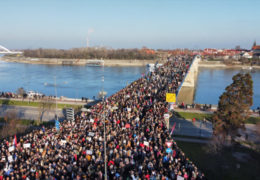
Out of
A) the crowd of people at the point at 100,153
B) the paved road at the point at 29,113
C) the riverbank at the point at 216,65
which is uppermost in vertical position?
the riverbank at the point at 216,65

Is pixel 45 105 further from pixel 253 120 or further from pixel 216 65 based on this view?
pixel 216 65

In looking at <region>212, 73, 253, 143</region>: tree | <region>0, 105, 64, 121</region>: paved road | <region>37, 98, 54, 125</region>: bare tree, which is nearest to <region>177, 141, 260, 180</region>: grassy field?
<region>212, 73, 253, 143</region>: tree

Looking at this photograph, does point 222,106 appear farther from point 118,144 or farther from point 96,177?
point 96,177

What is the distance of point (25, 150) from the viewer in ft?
32.1

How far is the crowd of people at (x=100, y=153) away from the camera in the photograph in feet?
26.8

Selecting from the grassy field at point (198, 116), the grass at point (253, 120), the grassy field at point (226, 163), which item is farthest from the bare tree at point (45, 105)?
the grass at point (253, 120)

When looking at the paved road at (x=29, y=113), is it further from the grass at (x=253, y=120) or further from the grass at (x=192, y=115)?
the grass at (x=253, y=120)

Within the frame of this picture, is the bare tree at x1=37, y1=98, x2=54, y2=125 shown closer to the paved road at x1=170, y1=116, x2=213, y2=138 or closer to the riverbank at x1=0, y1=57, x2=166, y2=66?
the paved road at x1=170, y1=116, x2=213, y2=138

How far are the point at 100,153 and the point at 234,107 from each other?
763cm

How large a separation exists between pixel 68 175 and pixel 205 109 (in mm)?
16347

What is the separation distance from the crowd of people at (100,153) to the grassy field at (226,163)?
236 cm

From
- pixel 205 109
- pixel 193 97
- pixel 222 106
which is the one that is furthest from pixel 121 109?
pixel 193 97

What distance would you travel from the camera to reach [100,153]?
9.34 metres

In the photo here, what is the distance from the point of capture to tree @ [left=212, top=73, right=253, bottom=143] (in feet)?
39.6
